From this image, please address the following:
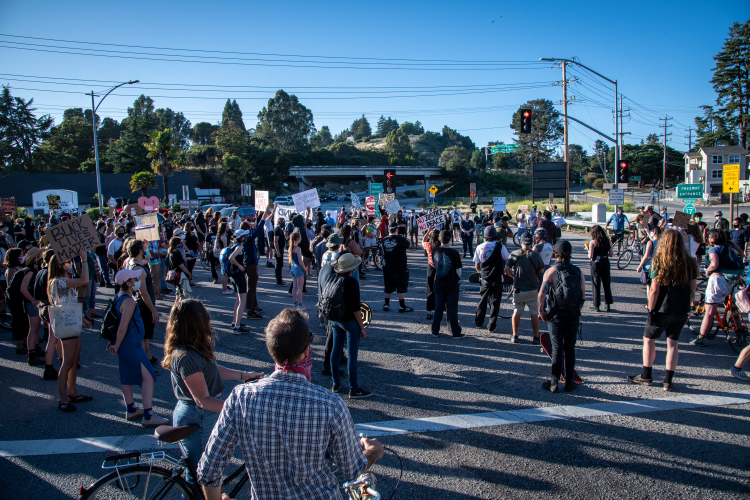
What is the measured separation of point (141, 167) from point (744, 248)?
66324 mm

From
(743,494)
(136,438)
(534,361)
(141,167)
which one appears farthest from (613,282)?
(141,167)

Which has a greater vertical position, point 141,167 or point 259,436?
point 141,167

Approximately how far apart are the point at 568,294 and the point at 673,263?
131cm

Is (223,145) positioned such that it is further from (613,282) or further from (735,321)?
(735,321)

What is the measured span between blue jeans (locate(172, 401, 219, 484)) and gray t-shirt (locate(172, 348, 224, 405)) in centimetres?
6

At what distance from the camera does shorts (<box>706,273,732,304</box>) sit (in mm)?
6395

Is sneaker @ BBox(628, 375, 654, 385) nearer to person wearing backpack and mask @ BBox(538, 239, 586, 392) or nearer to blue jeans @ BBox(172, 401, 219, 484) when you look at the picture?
person wearing backpack and mask @ BBox(538, 239, 586, 392)

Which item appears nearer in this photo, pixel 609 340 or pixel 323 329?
pixel 609 340

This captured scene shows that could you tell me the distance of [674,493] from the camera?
3.54 meters

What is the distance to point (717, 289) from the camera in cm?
643

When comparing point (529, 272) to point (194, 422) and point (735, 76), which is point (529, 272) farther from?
point (735, 76)

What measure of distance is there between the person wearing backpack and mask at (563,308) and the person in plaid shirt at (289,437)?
12.6 feet

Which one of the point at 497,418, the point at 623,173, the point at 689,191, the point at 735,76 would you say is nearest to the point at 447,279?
the point at 497,418

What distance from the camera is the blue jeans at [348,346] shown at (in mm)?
5312
